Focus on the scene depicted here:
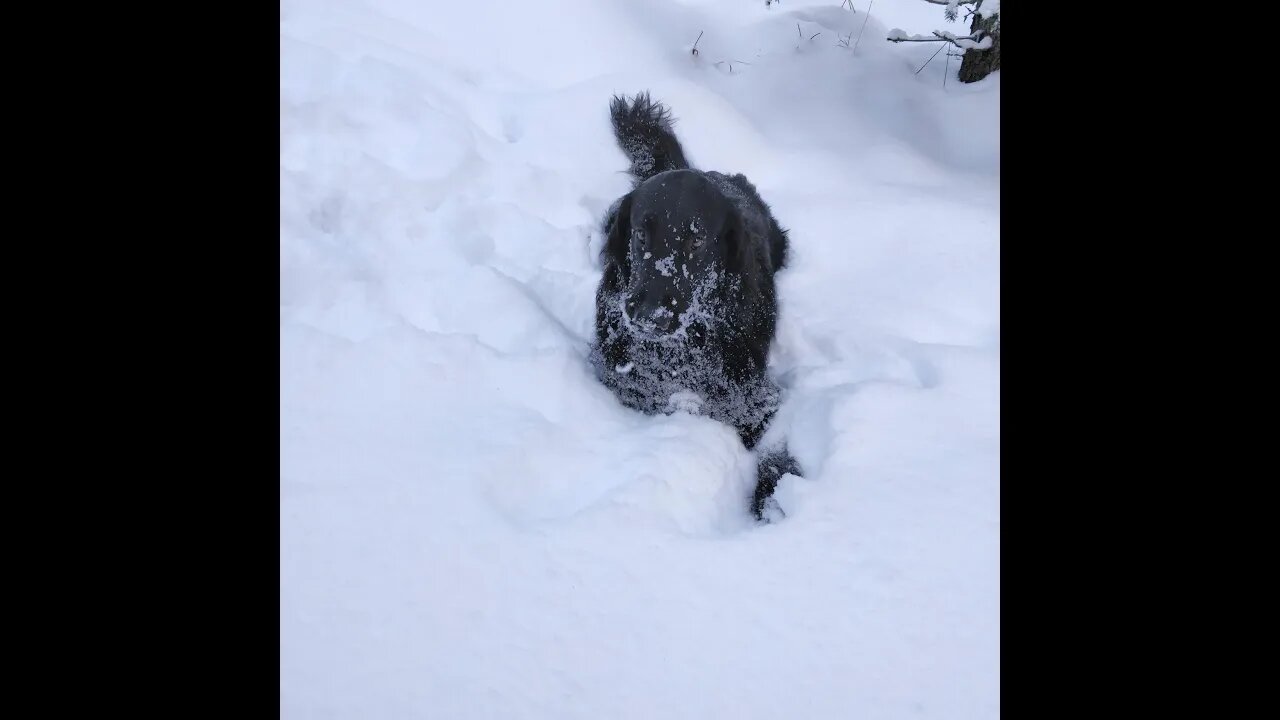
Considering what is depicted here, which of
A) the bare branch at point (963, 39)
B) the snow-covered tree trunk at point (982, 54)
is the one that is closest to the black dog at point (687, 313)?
the bare branch at point (963, 39)

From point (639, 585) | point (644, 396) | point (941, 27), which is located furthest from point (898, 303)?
point (941, 27)

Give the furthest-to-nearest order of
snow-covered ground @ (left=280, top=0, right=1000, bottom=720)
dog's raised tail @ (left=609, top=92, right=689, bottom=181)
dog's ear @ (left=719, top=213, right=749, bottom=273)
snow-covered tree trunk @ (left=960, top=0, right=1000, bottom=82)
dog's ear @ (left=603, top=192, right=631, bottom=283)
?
snow-covered tree trunk @ (left=960, top=0, right=1000, bottom=82) → dog's raised tail @ (left=609, top=92, right=689, bottom=181) → dog's ear @ (left=603, top=192, right=631, bottom=283) → dog's ear @ (left=719, top=213, right=749, bottom=273) → snow-covered ground @ (left=280, top=0, right=1000, bottom=720)

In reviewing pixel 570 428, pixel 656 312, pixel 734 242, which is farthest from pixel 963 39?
pixel 570 428

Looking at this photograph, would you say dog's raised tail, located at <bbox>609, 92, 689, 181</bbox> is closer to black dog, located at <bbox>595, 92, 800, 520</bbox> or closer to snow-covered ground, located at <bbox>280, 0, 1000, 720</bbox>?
snow-covered ground, located at <bbox>280, 0, 1000, 720</bbox>

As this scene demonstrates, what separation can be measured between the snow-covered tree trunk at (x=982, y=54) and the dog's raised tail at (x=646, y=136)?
82.7 inches

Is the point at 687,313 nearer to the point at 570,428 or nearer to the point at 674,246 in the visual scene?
the point at 674,246

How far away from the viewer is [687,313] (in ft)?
7.96

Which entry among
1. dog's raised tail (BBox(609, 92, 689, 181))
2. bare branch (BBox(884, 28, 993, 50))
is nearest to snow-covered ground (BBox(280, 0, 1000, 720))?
dog's raised tail (BBox(609, 92, 689, 181))

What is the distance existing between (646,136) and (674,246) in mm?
1667

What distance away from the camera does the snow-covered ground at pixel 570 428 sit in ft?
4.35

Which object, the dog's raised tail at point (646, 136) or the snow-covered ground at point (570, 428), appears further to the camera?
the dog's raised tail at point (646, 136)

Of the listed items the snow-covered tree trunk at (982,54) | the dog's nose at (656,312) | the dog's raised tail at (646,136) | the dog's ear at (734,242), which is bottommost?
the dog's raised tail at (646,136)

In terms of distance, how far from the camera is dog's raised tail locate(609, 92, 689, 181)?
3.79 metres

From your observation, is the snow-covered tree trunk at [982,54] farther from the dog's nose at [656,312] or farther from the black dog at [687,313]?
the dog's nose at [656,312]
